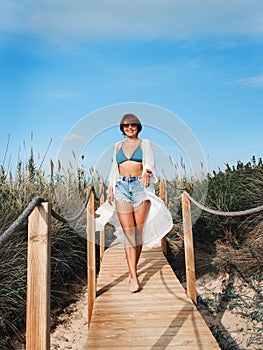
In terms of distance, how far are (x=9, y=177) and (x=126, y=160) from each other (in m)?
2.44

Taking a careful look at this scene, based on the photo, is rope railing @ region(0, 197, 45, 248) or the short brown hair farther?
the short brown hair

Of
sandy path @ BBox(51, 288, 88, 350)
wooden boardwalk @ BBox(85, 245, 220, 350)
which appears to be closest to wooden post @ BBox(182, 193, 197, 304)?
wooden boardwalk @ BBox(85, 245, 220, 350)

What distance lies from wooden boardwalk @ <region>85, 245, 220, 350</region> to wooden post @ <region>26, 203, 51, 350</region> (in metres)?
0.99

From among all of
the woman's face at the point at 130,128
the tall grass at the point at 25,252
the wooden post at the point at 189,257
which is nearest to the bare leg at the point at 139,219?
the wooden post at the point at 189,257

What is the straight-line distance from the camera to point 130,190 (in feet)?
11.4

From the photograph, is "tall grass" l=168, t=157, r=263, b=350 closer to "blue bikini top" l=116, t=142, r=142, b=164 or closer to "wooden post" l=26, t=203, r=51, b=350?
"blue bikini top" l=116, t=142, r=142, b=164

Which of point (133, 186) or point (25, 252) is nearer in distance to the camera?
point (133, 186)

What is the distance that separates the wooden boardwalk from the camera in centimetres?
259

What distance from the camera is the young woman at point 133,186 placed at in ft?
11.3

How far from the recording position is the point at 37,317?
163 cm

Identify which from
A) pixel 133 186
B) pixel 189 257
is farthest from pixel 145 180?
pixel 189 257

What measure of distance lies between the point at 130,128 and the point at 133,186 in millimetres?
556

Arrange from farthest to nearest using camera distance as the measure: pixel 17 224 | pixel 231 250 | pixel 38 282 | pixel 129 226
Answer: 1. pixel 231 250
2. pixel 129 226
3. pixel 38 282
4. pixel 17 224

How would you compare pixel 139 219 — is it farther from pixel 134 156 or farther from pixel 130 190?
pixel 134 156
